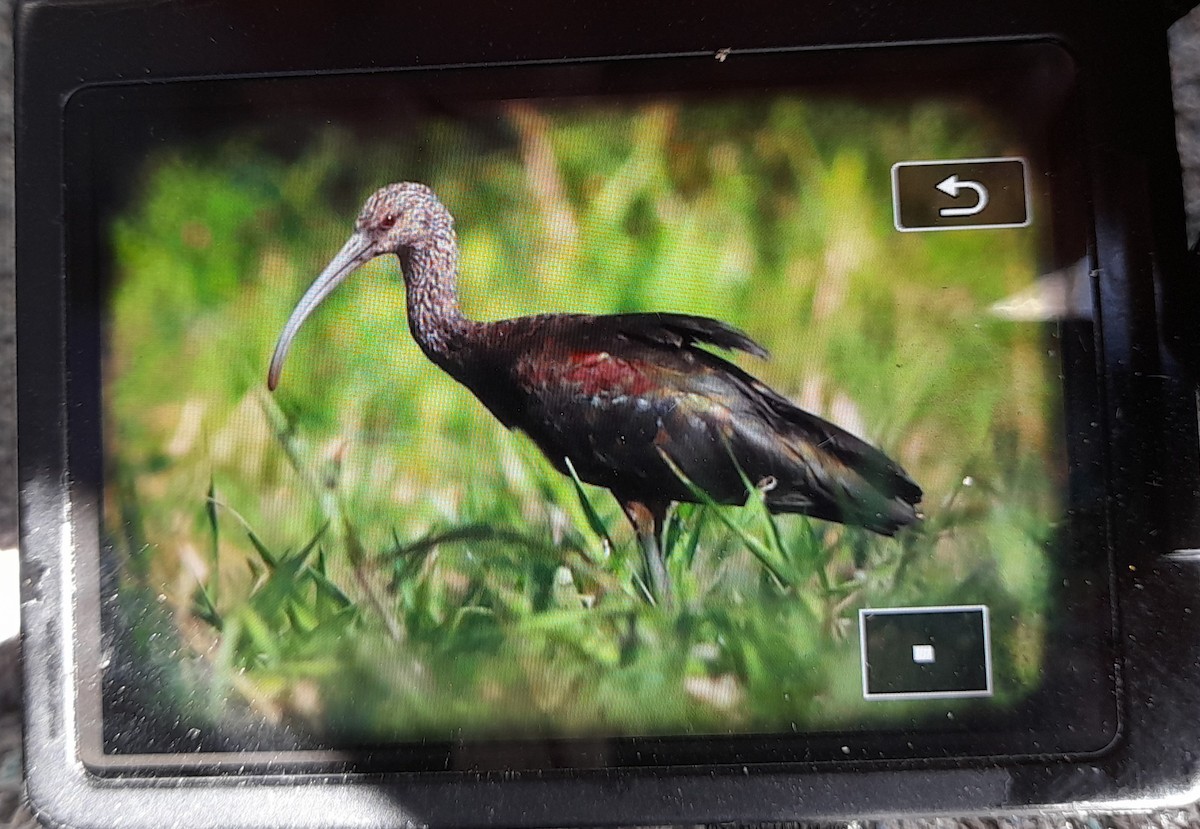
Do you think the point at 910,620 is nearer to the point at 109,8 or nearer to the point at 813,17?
the point at 813,17

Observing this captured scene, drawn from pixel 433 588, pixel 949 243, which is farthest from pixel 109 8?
pixel 949 243

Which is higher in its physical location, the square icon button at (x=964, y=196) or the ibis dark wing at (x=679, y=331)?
the square icon button at (x=964, y=196)

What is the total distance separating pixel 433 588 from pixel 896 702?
0.28 m

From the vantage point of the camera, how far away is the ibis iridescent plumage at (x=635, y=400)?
0.47 metres

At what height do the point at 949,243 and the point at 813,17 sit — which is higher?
the point at 813,17

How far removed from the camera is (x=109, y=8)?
18.9 inches

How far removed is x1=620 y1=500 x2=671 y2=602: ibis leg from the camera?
0.47 m

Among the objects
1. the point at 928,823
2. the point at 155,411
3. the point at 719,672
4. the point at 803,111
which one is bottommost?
the point at 928,823

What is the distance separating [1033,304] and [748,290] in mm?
168

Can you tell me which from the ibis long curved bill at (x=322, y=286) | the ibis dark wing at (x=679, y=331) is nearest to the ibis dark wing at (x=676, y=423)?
the ibis dark wing at (x=679, y=331)

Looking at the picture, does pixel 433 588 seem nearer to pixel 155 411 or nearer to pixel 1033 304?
pixel 155 411

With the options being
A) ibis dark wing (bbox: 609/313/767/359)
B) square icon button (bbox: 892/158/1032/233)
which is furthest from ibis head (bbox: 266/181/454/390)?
square icon button (bbox: 892/158/1032/233)

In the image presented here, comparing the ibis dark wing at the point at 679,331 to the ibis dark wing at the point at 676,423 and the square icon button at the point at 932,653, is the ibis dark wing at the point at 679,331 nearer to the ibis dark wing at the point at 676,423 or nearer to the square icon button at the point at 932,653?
the ibis dark wing at the point at 676,423

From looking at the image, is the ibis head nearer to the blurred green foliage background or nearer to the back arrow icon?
the blurred green foliage background
